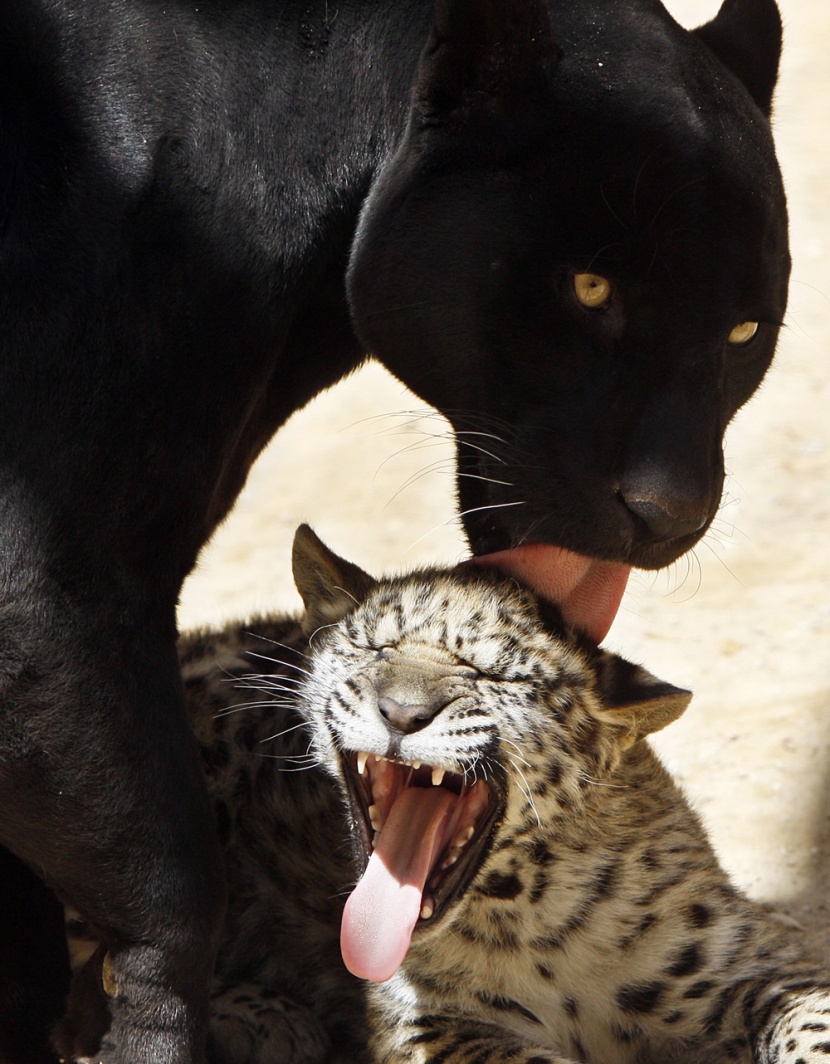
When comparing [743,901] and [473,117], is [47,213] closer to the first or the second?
[473,117]

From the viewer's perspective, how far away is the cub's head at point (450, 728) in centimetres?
306

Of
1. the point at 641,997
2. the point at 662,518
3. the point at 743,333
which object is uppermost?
the point at 743,333

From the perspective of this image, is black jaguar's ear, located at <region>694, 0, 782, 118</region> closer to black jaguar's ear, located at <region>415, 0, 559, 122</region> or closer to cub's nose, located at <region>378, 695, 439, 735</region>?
black jaguar's ear, located at <region>415, 0, 559, 122</region>

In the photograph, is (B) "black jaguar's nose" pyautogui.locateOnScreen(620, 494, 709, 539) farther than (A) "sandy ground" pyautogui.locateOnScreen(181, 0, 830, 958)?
No

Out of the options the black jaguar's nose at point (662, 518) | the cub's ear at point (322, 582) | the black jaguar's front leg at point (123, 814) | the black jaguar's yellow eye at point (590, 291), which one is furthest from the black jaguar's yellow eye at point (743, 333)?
the black jaguar's front leg at point (123, 814)

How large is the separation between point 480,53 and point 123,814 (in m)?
1.73

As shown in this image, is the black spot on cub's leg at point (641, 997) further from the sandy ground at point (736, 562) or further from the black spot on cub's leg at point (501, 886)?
the sandy ground at point (736, 562)

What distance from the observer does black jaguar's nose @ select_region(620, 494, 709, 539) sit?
122 inches

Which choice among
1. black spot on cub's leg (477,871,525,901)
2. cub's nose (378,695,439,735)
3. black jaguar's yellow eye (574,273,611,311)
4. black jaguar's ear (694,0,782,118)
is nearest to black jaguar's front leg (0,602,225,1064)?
cub's nose (378,695,439,735)

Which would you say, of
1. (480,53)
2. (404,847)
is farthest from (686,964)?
(480,53)

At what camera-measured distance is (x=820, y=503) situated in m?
6.62

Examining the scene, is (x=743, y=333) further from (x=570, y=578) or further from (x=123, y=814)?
(x=123, y=814)

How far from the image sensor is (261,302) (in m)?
3.04

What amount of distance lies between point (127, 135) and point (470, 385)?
91 centimetres
